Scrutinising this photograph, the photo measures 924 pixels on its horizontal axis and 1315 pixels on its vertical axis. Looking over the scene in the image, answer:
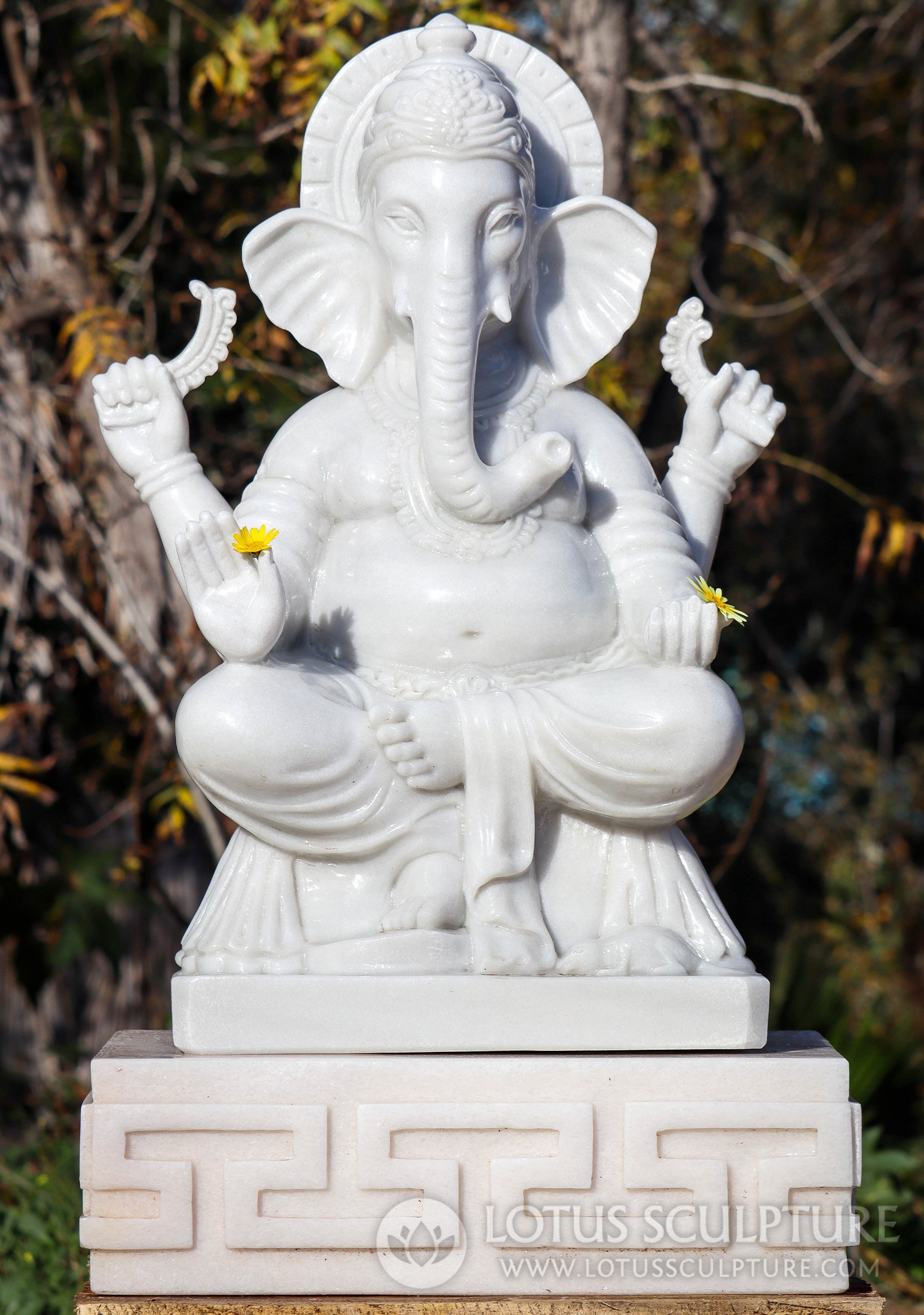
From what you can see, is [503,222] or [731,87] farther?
[731,87]

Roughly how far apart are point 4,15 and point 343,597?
284 centimetres

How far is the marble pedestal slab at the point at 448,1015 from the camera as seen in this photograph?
243 centimetres

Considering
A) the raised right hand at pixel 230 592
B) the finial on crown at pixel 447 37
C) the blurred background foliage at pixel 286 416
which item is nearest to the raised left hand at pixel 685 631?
the raised right hand at pixel 230 592

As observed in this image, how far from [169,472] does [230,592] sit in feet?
1.09

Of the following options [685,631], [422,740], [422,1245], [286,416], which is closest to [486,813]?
[422,740]

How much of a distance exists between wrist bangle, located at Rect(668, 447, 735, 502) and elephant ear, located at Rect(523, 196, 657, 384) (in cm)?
26

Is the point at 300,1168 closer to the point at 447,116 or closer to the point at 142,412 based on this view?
the point at 142,412

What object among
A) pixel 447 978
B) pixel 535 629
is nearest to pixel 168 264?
pixel 535 629

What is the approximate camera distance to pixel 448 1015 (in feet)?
7.97

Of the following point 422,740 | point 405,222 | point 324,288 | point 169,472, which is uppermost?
point 405,222

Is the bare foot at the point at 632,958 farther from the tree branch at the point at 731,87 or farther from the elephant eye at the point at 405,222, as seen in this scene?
the tree branch at the point at 731,87

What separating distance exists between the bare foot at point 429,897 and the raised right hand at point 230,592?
1.50ft

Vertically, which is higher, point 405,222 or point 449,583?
point 405,222

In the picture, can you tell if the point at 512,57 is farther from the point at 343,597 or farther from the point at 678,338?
the point at 343,597
